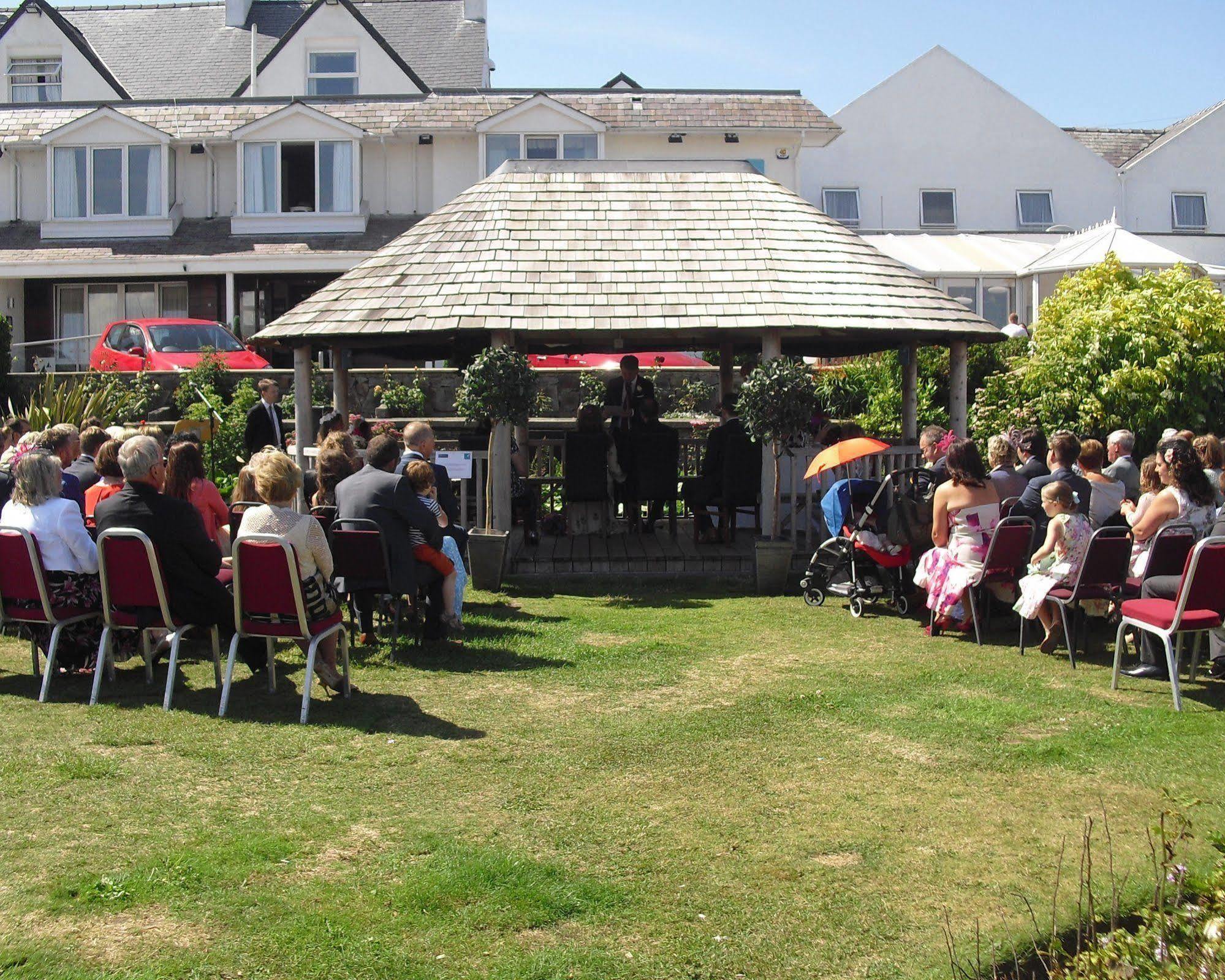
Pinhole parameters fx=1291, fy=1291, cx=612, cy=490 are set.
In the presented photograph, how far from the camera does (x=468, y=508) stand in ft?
52.1

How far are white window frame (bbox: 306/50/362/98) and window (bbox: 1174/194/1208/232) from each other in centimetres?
2403

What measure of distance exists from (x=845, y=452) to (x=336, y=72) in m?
28.4

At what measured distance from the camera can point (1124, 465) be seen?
11391mm

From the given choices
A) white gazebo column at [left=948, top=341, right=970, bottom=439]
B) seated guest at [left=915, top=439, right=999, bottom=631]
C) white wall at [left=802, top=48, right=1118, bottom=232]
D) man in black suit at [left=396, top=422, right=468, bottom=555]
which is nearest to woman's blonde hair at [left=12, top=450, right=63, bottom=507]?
man in black suit at [left=396, top=422, right=468, bottom=555]

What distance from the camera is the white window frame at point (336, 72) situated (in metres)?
35.4

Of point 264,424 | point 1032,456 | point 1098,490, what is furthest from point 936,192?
point 1098,490

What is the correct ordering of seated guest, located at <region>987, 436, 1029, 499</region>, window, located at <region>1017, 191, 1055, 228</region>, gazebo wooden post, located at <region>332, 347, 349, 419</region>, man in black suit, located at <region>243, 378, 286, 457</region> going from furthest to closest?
1. window, located at <region>1017, 191, 1055, 228</region>
2. gazebo wooden post, located at <region>332, 347, 349, 419</region>
3. man in black suit, located at <region>243, 378, 286, 457</region>
4. seated guest, located at <region>987, 436, 1029, 499</region>

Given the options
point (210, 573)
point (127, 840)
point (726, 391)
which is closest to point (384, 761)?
point (127, 840)

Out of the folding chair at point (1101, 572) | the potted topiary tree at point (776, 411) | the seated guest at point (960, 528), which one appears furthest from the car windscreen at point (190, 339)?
the folding chair at point (1101, 572)

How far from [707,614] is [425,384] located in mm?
12252

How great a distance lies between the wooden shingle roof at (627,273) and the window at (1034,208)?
2414 centimetres

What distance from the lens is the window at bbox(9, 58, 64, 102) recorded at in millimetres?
36688

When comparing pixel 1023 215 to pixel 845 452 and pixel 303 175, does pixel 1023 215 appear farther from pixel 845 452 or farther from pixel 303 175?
pixel 845 452

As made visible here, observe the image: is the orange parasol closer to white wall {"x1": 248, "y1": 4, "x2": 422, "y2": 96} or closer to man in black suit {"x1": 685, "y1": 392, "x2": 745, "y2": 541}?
man in black suit {"x1": 685, "y1": 392, "x2": 745, "y2": 541}
